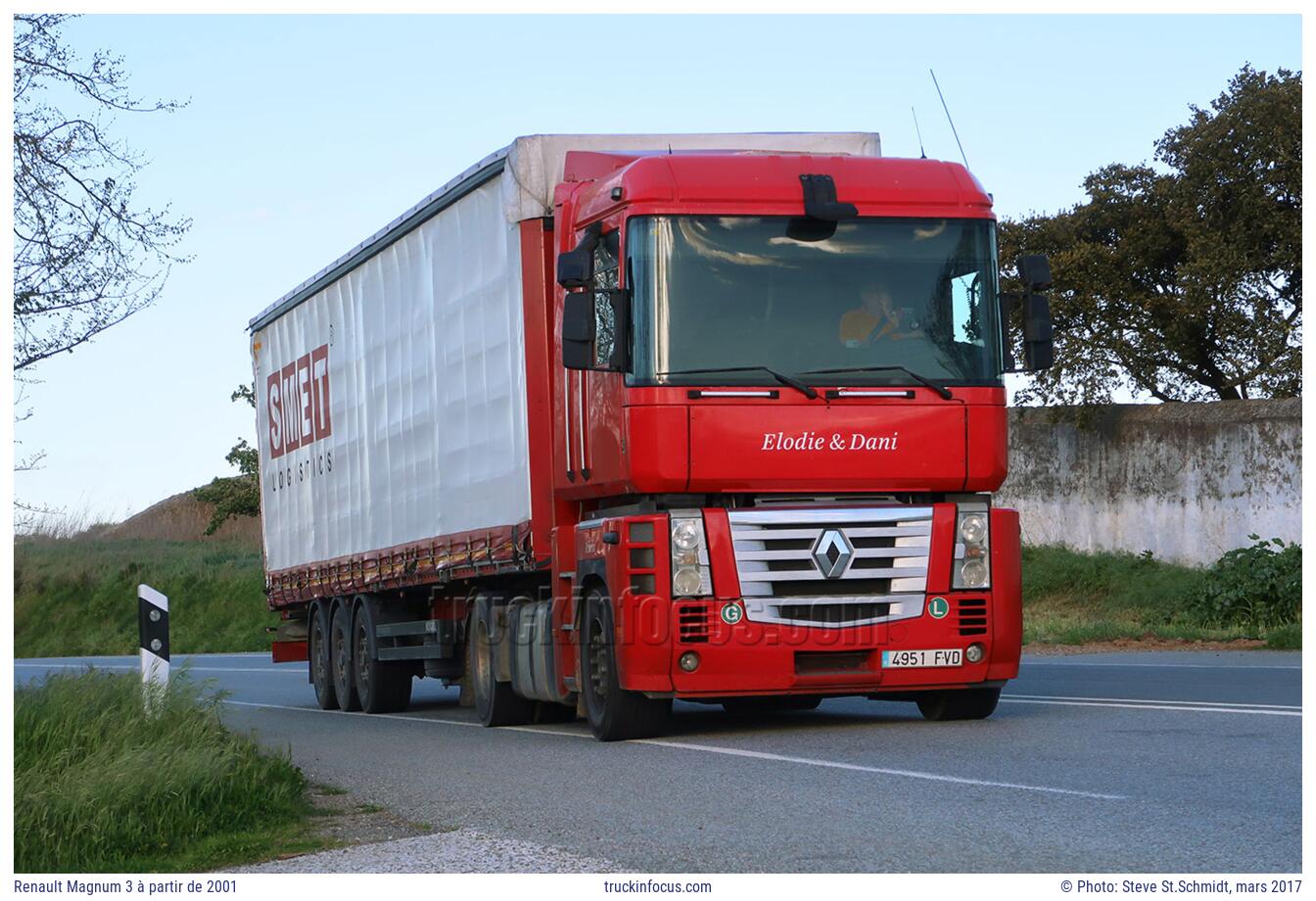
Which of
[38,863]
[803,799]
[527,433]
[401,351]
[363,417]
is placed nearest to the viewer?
[38,863]

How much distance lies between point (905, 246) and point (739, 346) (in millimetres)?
1319

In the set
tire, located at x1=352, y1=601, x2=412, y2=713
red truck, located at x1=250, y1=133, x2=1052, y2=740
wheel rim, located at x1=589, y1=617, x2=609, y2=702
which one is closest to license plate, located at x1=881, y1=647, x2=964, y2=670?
red truck, located at x1=250, y1=133, x2=1052, y2=740

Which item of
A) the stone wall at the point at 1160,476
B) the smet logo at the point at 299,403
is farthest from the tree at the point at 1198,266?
the smet logo at the point at 299,403

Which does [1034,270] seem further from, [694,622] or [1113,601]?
[1113,601]

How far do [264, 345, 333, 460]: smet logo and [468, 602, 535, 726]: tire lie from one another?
4.82 meters

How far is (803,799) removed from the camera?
31.3 ft

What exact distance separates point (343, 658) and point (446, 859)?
41.3ft

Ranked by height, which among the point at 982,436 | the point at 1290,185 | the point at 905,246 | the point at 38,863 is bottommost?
the point at 38,863

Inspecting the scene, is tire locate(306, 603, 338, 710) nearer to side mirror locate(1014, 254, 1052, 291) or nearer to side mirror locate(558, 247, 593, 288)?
side mirror locate(558, 247, 593, 288)

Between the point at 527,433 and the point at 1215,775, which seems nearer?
the point at 1215,775

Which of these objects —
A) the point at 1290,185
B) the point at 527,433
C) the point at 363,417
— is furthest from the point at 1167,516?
the point at 527,433

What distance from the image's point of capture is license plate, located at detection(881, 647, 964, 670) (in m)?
12.9

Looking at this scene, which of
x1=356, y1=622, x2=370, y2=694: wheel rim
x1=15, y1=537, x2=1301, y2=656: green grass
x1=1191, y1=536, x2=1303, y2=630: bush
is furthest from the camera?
x1=15, y1=537, x2=1301, y2=656: green grass

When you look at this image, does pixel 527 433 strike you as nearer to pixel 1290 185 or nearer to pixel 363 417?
pixel 363 417
